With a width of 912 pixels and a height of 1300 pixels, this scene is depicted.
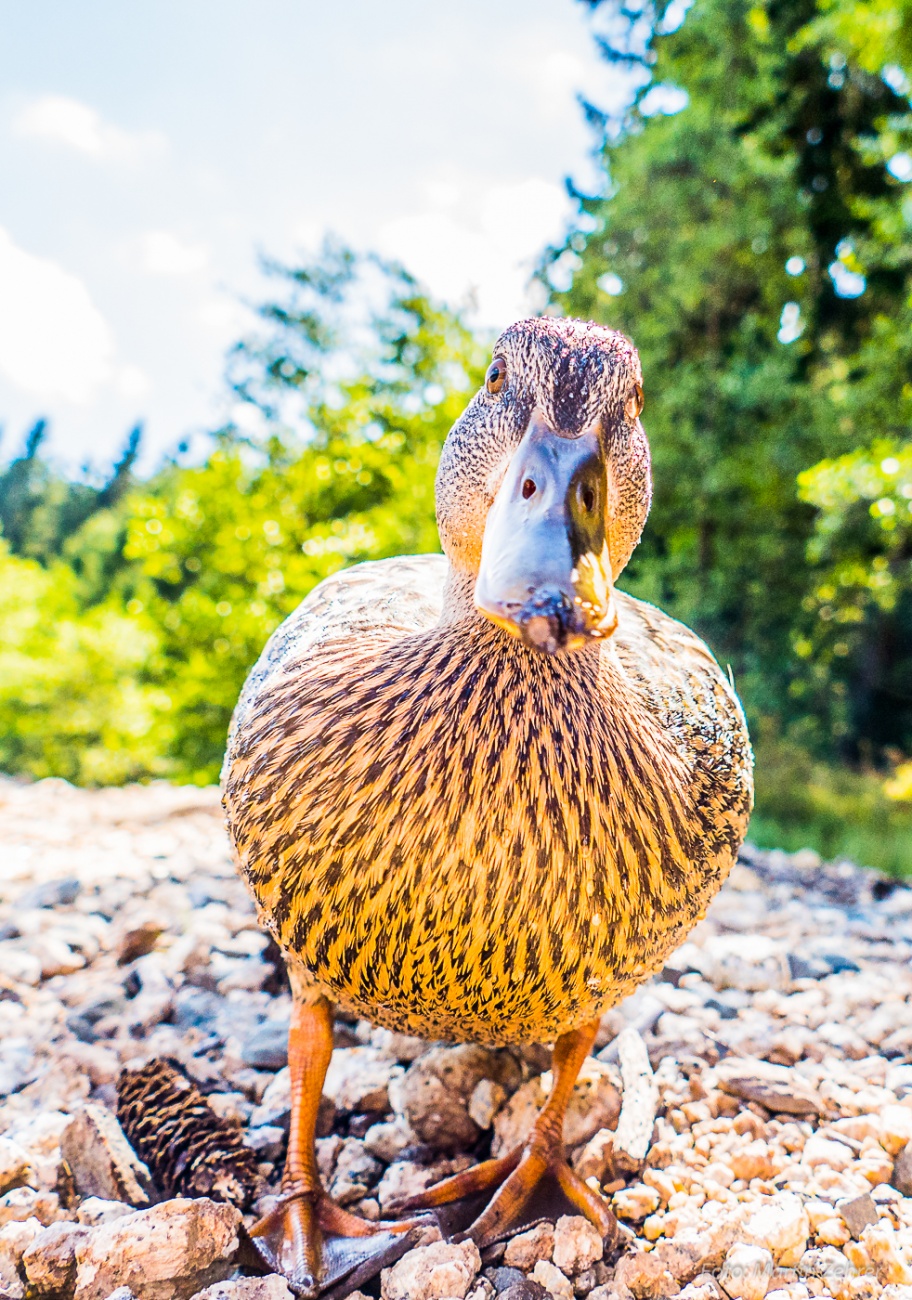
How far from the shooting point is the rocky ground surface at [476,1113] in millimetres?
1840

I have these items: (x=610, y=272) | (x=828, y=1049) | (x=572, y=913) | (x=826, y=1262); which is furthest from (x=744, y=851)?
(x=610, y=272)

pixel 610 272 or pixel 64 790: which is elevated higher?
pixel 610 272

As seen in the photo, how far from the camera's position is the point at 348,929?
5.66 feet

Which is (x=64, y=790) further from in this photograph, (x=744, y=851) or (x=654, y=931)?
(x=654, y=931)

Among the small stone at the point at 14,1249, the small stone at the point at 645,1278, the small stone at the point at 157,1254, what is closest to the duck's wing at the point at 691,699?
the small stone at the point at 645,1278

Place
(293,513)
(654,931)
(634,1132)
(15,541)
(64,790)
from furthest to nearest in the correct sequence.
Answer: (15,541) < (64,790) < (293,513) < (634,1132) < (654,931)

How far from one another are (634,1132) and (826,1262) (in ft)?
1.66

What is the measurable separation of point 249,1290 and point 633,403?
1.78 metres

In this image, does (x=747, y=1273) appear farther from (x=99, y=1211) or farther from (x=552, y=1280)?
(x=99, y=1211)

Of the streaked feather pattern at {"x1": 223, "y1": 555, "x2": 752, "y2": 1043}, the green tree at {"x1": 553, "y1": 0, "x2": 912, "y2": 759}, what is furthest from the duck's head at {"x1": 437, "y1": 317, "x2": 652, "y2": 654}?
the green tree at {"x1": 553, "y1": 0, "x2": 912, "y2": 759}

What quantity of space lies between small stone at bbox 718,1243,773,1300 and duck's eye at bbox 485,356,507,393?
177 cm

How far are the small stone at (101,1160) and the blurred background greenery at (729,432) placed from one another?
5.02 metres

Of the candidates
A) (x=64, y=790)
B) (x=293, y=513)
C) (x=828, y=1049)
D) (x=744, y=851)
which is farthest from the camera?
(x=64, y=790)

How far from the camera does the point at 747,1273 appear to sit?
1842 mm
